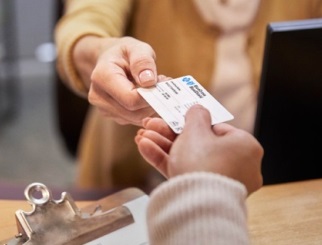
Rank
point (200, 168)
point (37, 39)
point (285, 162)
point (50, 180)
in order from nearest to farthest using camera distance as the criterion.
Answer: point (200, 168), point (285, 162), point (50, 180), point (37, 39)

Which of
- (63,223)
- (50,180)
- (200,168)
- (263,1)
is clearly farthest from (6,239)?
(50,180)

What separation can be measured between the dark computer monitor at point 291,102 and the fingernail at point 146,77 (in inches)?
4.8

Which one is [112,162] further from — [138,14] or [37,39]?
[37,39]

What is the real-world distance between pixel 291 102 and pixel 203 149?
0.61 ft

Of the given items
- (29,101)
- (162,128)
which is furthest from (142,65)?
(29,101)

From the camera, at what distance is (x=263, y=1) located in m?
1.02

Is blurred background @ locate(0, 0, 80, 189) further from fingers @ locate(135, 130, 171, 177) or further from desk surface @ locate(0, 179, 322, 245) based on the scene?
fingers @ locate(135, 130, 171, 177)

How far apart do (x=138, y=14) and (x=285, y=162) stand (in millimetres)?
432

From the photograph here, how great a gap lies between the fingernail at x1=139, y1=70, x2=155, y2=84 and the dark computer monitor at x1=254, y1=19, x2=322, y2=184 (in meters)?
0.12

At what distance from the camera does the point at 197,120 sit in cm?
57

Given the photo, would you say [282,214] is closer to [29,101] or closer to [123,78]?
[123,78]

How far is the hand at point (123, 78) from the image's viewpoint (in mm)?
691

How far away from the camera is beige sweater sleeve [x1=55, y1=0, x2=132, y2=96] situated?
94 centimetres

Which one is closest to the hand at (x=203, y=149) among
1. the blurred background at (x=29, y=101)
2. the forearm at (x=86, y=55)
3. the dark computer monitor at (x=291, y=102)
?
the dark computer monitor at (x=291, y=102)
